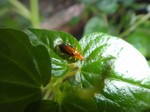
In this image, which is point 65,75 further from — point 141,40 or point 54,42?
point 141,40

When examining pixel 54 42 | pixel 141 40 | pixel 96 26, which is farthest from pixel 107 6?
pixel 54 42

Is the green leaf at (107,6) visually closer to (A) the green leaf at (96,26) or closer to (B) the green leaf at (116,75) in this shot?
(A) the green leaf at (96,26)

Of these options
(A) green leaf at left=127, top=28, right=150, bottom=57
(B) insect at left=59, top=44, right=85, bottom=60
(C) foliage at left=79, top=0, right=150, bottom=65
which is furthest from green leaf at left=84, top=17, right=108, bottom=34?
(B) insect at left=59, top=44, right=85, bottom=60

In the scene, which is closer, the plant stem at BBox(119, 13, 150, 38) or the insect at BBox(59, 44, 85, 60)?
the insect at BBox(59, 44, 85, 60)

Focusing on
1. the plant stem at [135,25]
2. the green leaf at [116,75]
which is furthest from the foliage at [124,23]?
the green leaf at [116,75]

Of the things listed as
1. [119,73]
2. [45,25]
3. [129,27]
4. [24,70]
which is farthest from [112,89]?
[45,25]

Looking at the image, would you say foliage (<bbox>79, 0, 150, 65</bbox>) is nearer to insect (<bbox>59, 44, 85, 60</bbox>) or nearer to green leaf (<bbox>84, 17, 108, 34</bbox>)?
green leaf (<bbox>84, 17, 108, 34</bbox>)
